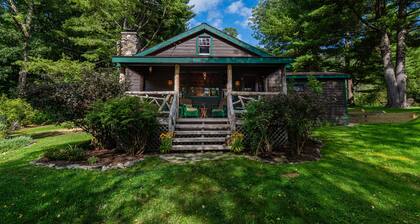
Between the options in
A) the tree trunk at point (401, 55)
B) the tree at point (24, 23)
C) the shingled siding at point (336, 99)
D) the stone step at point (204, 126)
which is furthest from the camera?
the tree at point (24, 23)

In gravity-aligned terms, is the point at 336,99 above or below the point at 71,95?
above

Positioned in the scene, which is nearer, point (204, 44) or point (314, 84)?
point (204, 44)

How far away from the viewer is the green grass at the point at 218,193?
3719mm

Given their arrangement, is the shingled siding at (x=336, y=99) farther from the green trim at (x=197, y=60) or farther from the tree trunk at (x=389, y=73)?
the tree trunk at (x=389, y=73)

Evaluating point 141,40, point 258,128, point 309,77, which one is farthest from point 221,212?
point 141,40

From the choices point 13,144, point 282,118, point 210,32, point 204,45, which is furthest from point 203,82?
point 13,144

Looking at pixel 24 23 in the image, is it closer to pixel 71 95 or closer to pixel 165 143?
pixel 71 95

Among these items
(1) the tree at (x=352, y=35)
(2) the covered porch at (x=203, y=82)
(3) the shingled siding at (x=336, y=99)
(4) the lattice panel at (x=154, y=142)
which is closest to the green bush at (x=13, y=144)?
(2) the covered porch at (x=203, y=82)

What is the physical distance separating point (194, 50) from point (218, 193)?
424 inches

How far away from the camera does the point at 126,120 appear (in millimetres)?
6434

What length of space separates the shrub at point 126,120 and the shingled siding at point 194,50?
274 inches

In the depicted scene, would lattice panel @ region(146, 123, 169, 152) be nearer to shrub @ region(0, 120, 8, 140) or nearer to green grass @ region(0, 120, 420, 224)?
green grass @ region(0, 120, 420, 224)

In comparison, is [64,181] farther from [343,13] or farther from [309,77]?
[343,13]

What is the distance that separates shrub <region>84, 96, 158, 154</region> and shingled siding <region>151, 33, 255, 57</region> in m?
6.95
